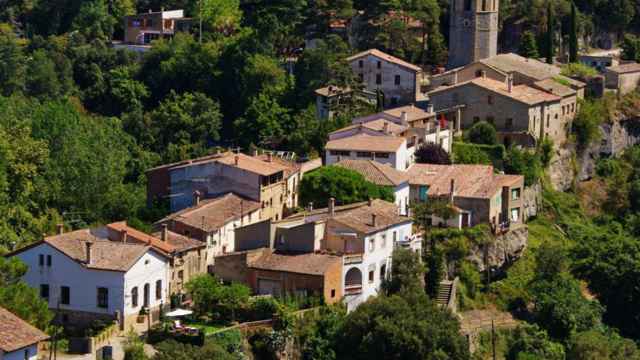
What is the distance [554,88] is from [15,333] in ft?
121

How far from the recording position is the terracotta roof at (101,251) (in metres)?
45.9

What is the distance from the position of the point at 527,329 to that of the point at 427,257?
4.34 m

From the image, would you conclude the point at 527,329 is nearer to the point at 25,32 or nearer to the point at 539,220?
the point at 539,220

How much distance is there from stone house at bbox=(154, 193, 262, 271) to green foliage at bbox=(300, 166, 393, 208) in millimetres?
2615

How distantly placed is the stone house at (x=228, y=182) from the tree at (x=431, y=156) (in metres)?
6.76

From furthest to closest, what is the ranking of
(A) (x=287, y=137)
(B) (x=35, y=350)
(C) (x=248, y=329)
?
(A) (x=287, y=137) → (C) (x=248, y=329) → (B) (x=35, y=350)

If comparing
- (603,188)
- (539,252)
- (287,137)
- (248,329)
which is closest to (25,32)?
(287,137)

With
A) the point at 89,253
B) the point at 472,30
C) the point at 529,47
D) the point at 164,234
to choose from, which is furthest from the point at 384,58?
the point at 89,253

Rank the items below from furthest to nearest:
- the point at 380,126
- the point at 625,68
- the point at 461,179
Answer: the point at 625,68, the point at 380,126, the point at 461,179

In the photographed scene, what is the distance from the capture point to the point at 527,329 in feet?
178

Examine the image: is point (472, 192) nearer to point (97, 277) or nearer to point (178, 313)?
point (178, 313)

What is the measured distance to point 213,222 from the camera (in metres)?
51.7

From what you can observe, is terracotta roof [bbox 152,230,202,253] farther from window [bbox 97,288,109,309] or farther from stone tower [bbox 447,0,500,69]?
stone tower [bbox 447,0,500,69]

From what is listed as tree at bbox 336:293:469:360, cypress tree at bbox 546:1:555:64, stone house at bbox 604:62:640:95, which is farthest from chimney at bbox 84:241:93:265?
cypress tree at bbox 546:1:555:64
